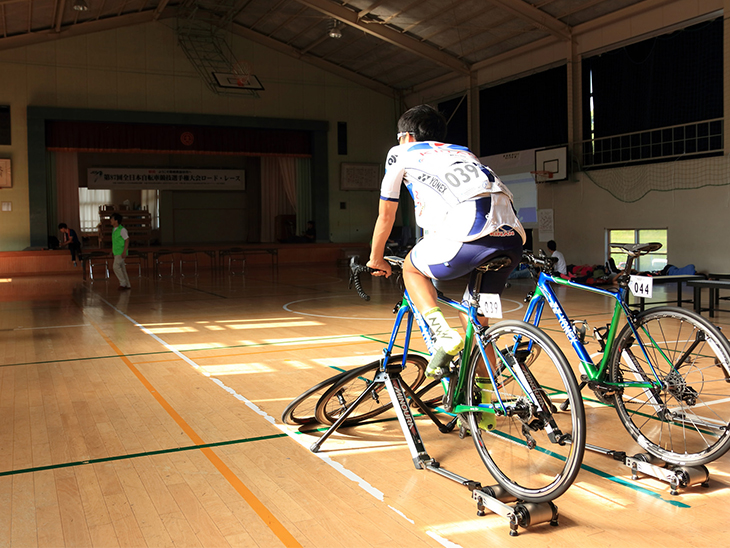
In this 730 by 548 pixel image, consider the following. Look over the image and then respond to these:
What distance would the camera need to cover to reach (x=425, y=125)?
136 inches

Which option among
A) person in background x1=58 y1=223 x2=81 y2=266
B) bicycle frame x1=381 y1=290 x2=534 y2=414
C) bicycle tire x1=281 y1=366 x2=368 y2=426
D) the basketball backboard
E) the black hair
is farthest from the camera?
person in background x1=58 y1=223 x2=81 y2=266

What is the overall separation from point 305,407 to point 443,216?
2.05 meters

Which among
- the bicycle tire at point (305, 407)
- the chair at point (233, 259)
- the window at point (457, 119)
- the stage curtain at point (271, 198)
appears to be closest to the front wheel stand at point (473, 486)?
the bicycle tire at point (305, 407)

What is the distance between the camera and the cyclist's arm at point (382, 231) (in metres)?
3.36

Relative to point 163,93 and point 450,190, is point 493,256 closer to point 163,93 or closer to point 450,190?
point 450,190

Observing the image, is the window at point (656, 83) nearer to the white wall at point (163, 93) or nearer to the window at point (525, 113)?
the window at point (525, 113)

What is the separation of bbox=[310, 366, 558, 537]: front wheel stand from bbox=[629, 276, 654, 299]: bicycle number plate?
4.25 feet

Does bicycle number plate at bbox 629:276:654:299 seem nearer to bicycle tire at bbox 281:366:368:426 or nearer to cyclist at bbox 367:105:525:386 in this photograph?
cyclist at bbox 367:105:525:386

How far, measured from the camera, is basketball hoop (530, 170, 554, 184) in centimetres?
1900

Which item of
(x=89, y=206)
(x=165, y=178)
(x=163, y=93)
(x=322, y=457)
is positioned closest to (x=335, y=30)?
(x=163, y=93)

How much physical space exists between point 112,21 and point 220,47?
142 inches

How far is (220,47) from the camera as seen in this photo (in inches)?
929

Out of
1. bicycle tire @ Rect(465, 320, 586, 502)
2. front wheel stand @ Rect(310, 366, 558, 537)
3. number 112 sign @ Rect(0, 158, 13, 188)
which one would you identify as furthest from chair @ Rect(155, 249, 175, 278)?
bicycle tire @ Rect(465, 320, 586, 502)

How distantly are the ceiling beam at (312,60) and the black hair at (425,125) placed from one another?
71.8ft
